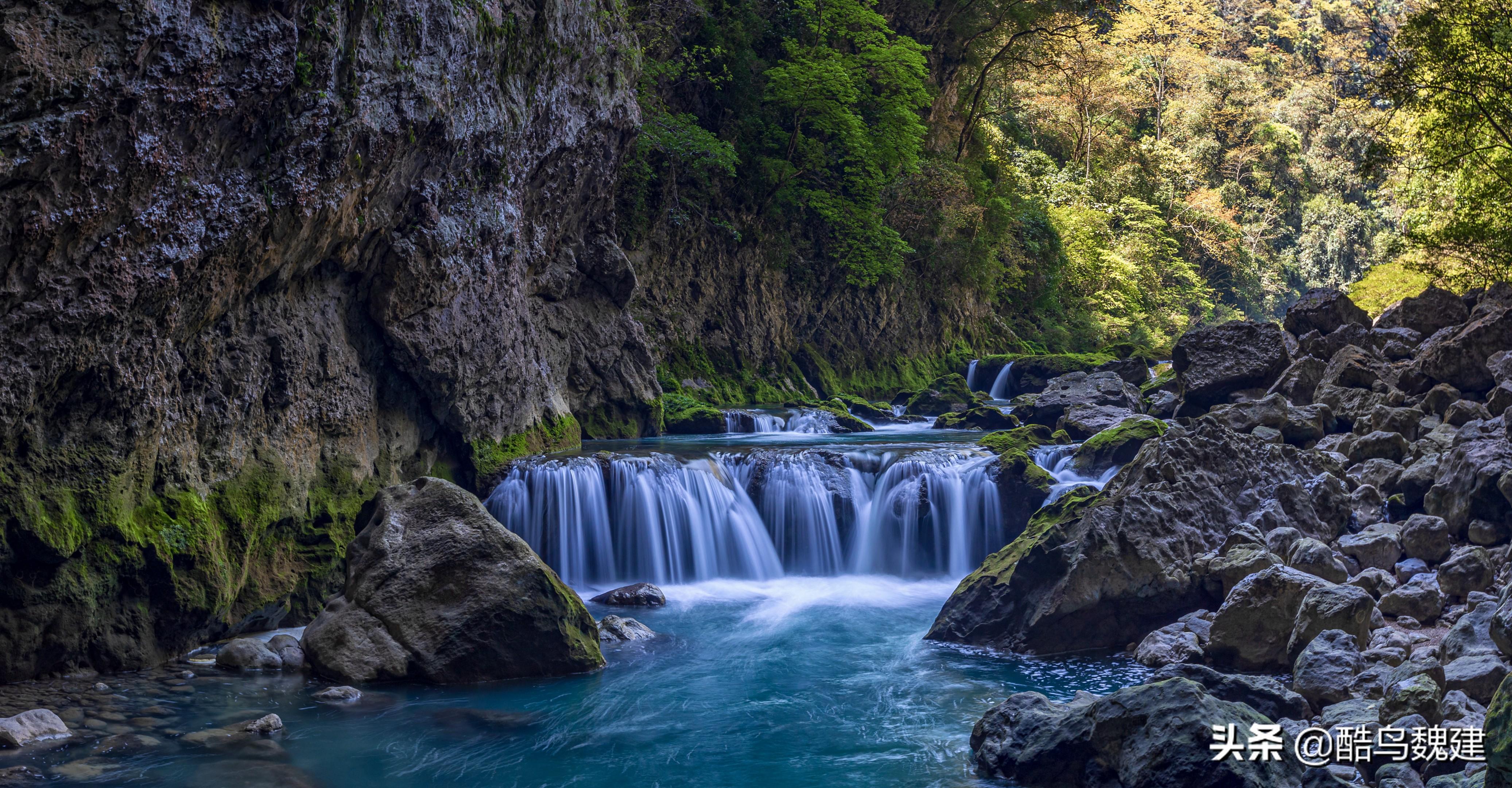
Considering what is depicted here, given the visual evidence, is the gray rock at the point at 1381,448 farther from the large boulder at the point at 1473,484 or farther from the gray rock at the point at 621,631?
the gray rock at the point at 621,631

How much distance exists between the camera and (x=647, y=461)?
1341 centimetres

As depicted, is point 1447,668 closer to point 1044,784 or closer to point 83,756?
point 1044,784

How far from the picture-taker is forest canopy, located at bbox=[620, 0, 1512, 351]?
1978cm

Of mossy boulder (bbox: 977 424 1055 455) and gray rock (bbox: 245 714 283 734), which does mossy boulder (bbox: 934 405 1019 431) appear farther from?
gray rock (bbox: 245 714 283 734)

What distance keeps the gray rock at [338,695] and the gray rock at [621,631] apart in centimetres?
241

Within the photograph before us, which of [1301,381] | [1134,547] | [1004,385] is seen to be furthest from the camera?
[1004,385]

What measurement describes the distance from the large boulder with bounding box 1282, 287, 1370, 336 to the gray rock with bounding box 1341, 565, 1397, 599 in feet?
37.0

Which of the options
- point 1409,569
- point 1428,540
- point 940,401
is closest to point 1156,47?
point 940,401

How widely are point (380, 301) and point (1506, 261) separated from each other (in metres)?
20.3

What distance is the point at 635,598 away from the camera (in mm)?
11328

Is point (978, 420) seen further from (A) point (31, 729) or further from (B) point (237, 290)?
(A) point (31, 729)

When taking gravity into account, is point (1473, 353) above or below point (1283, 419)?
above

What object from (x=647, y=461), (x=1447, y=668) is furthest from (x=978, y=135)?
(x=1447, y=668)

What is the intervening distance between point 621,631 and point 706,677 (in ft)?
4.40
